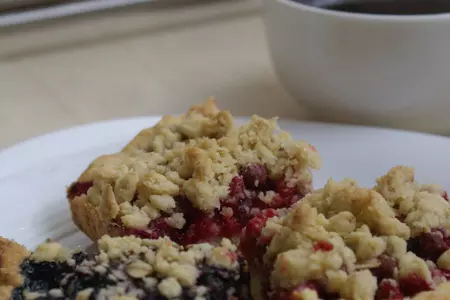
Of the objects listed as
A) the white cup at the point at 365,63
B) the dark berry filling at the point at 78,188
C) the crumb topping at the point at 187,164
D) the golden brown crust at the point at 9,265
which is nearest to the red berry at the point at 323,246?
the crumb topping at the point at 187,164

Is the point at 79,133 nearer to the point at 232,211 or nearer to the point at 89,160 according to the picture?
the point at 89,160

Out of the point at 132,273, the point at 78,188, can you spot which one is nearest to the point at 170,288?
the point at 132,273

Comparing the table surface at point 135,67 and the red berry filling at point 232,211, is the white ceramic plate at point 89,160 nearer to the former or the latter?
the red berry filling at point 232,211

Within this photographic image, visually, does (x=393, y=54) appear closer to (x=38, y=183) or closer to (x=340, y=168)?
(x=340, y=168)

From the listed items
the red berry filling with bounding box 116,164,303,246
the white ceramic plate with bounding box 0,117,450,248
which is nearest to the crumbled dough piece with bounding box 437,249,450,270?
the red berry filling with bounding box 116,164,303,246

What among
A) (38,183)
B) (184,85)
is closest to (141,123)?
(38,183)
